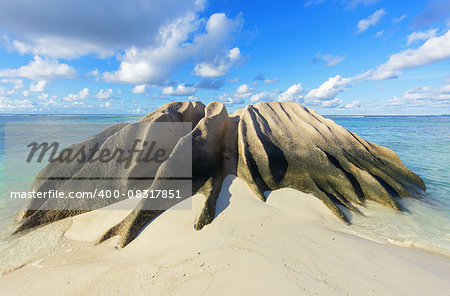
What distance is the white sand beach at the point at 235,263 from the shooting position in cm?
276

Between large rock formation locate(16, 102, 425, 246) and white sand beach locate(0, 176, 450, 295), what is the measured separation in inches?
21.5

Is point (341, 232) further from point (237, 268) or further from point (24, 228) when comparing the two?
point (24, 228)

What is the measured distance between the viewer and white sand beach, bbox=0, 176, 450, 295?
276 centimetres

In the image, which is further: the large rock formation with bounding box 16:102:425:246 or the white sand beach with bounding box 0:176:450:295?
Result: the large rock formation with bounding box 16:102:425:246

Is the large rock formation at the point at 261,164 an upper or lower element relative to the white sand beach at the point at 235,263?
upper

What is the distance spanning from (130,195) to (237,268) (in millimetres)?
3924

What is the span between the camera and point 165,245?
3770mm

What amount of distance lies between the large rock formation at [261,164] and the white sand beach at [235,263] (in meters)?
0.55

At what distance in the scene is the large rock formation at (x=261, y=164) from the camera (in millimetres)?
5160

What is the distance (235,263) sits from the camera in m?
3.13

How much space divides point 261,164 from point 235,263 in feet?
11.5

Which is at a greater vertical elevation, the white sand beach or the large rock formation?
the large rock formation

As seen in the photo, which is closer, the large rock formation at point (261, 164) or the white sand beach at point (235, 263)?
the white sand beach at point (235, 263)

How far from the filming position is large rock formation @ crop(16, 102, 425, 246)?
16.9 ft
